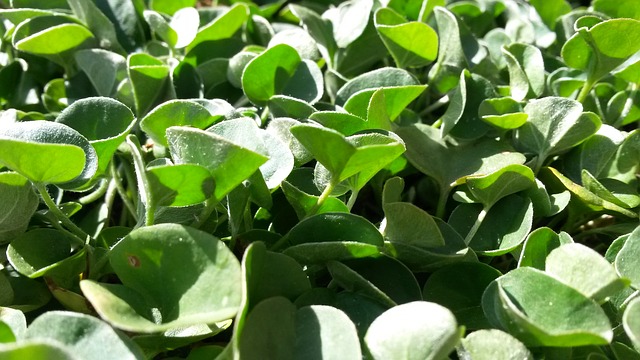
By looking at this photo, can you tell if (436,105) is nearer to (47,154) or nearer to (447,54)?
(447,54)

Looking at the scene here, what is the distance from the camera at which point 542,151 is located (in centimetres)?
74

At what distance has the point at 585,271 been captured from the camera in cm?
52

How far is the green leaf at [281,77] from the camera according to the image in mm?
757

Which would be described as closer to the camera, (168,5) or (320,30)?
(320,30)

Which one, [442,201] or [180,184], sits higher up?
[180,184]

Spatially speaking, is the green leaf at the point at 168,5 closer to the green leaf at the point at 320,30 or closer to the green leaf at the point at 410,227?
the green leaf at the point at 320,30

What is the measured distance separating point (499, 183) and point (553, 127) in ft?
0.37

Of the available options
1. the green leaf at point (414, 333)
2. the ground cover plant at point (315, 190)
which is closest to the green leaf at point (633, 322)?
the ground cover plant at point (315, 190)

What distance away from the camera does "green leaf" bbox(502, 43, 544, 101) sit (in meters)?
0.79

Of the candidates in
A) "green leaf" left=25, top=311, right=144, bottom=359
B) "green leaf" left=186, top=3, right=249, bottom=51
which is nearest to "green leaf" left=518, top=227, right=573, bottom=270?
"green leaf" left=25, top=311, right=144, bottom=359

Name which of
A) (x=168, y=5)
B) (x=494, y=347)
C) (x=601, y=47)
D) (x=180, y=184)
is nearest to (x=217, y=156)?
(x=180, y=184)

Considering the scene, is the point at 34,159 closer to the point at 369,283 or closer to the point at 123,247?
the point at 123,247

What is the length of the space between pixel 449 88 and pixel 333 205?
0.31 m

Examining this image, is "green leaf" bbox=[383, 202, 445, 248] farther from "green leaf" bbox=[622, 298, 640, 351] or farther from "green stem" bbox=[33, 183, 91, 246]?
"green stem" bbox=[33, 183, 91, 246]
